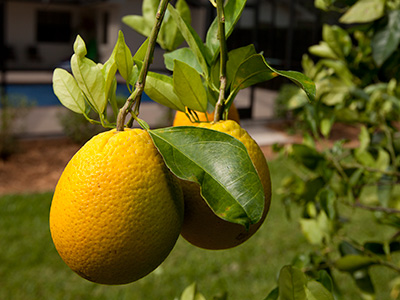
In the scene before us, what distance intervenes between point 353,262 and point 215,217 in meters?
0.49

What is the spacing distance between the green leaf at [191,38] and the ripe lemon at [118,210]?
0.40ft

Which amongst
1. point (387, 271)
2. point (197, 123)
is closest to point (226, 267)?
point (387, 271)

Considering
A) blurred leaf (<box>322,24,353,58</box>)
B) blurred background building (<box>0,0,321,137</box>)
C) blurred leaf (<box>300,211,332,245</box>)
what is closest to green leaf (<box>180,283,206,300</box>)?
blurred leaf (<box>300,211,332,245</box>)

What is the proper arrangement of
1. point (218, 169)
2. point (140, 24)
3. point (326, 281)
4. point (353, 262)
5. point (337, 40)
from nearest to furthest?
point (218, 169) < point (326, 281) < point (140, 24) < point (353, 262) < point (337, 40)

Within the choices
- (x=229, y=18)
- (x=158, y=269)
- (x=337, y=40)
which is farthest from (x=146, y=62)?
(x=158, y=269)

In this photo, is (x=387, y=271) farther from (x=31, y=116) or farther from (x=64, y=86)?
(x=31, y=116)

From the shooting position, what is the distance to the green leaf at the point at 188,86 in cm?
51

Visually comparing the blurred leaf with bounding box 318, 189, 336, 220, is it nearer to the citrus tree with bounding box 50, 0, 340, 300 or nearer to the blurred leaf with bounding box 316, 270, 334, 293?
the blurred leaf with bounding box 316, 270, 334, 293

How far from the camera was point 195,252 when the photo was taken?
3508mm

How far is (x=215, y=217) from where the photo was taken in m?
0.51

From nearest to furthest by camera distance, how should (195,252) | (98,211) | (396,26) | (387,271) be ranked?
(98,211), (396,26), (387,271), (195,252)

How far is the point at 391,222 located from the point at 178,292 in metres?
2.08

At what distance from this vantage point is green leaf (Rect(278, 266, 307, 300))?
0.53m

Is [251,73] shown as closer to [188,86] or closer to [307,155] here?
[188,86]
